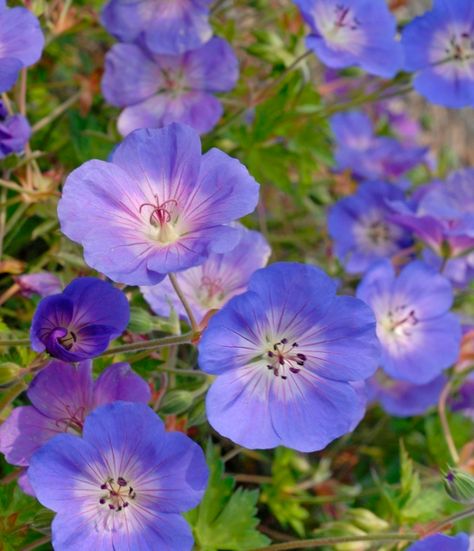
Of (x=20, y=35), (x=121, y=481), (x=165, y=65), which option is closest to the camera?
(x=121, y=481)

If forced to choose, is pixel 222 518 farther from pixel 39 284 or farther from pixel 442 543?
pixel 39 284

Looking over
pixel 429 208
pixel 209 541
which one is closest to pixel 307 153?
pixel 429 208

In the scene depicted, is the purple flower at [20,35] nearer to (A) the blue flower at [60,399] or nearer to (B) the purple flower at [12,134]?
(B) the purple flower at [12,134]

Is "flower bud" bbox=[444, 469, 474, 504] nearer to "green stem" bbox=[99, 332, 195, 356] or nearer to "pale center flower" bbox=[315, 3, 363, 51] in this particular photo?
"green stem" bbox=[99, 332, 195, 356]

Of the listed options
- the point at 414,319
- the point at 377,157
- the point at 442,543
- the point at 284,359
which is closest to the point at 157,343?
the point at 284,359

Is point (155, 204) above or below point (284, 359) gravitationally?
above

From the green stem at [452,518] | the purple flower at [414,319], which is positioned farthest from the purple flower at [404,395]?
the green stem at [452,518]

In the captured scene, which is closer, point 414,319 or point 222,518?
point 222,518
